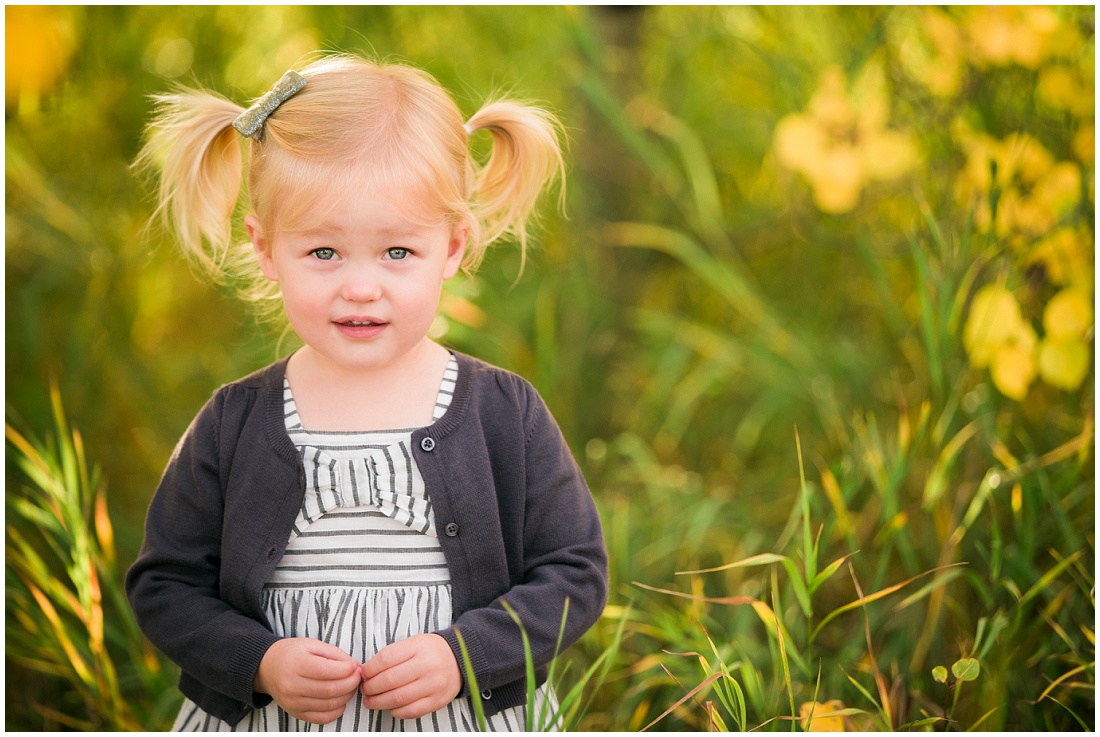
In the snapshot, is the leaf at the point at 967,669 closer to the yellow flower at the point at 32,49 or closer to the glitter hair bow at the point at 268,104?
the glitter hair bow at the point at 268,104

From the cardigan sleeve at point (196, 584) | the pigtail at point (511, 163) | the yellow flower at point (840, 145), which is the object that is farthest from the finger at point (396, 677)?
the yellow flower at point (840, 145)

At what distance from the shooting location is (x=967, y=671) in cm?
121

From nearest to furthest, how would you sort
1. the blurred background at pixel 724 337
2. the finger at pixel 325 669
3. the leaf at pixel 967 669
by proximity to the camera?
the finger at pixel 325 669 < the leaf at pixel 967 669 < the blurred background at pixel 724 337

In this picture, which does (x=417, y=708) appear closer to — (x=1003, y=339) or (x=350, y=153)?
(x=350, y=153)

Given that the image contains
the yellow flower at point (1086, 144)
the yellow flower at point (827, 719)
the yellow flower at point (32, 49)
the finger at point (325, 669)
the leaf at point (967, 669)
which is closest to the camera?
the finger at point (325, 669)

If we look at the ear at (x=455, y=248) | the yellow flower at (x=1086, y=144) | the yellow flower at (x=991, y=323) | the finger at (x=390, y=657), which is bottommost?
the finger at (x=390, y=657)

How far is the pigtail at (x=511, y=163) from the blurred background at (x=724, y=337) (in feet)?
1.76

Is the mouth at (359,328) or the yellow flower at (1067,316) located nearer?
the mouth at (359,328)

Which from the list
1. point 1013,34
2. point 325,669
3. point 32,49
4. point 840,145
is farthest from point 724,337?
point 32,49

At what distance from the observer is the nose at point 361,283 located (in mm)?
994

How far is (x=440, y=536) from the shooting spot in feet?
3.46

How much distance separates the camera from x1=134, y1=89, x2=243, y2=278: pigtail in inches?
43.6

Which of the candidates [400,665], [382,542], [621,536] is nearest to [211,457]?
[382,542]

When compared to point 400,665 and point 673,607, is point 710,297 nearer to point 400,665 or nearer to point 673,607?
point 673,607
